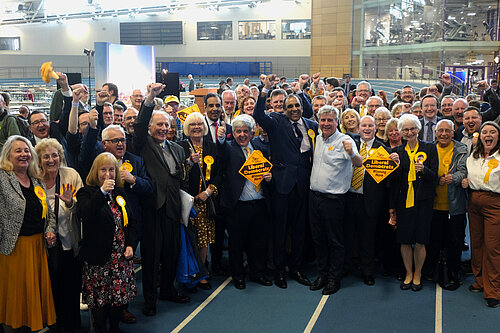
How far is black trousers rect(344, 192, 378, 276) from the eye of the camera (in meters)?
5.34

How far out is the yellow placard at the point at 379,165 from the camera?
5000mm

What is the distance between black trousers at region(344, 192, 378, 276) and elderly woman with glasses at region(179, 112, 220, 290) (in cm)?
152

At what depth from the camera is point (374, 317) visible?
15.1ft

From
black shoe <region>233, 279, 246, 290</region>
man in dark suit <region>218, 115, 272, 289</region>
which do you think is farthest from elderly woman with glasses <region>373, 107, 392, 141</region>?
black shoe <region>233, 279, 246, 290</region>

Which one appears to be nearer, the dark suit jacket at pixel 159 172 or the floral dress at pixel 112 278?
the floral dress at pixel 112 278

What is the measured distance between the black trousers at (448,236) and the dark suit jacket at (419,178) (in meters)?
0.39

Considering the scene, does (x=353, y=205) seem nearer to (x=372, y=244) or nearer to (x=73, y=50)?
(x=372, y=244)

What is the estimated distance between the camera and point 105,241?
3.91m

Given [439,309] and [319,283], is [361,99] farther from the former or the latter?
[439,309]

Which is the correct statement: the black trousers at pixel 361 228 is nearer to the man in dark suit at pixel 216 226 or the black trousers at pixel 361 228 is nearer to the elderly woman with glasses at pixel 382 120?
the elderly woman with glasses at pixel 382 120

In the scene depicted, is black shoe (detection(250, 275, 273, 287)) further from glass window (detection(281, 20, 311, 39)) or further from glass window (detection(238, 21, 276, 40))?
glass window (detection(238, 21, 276, 40))

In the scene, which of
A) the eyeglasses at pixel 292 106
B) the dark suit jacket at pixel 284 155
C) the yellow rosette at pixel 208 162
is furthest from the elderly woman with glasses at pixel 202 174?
the eyeglasses at pixel 292 106

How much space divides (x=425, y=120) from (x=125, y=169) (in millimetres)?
4299

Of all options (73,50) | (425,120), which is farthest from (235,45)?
(425,120)
